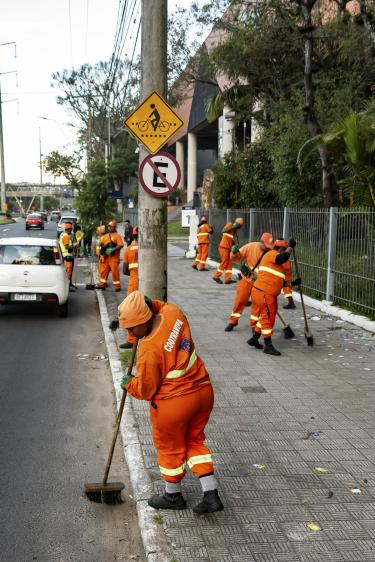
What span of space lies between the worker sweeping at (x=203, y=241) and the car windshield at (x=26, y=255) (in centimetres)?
752

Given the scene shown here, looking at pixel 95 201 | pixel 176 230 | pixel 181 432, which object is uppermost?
pixel 95 201

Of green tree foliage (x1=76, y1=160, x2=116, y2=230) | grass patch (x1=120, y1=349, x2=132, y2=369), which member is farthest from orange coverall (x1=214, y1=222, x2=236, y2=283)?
green tree foliage (x1=76, y1=160, x2=116, y2=230)

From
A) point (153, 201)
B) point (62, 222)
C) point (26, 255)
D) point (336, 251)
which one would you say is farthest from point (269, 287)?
point (62, 222)

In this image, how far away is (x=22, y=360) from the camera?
8180 mm

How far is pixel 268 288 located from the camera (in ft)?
26.6

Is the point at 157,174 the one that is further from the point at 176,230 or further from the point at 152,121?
the point at 176,230

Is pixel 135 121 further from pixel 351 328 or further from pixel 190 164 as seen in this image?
pixel 190 164

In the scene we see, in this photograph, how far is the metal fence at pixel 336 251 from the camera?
399 inches

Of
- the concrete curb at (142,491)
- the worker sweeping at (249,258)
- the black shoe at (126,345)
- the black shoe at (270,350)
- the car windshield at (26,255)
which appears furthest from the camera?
the car windshield at (26,255)

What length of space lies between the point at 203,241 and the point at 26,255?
8258 millimetres

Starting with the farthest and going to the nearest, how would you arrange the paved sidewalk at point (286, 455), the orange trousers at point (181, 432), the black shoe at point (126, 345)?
the black shoe at point (126, 345), the orange trousers at point (181, 432), the paved sidewalk at point (286, 455)

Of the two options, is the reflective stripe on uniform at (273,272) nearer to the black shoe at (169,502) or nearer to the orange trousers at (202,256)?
the black shoe at (169,502)

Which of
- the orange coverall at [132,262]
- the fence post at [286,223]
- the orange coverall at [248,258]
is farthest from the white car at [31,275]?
the fence post at [286,223]

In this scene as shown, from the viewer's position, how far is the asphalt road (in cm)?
373
